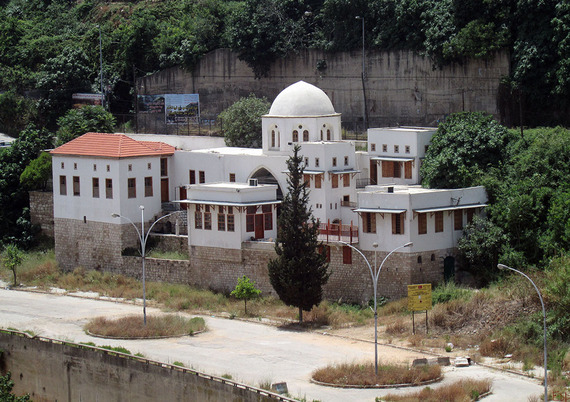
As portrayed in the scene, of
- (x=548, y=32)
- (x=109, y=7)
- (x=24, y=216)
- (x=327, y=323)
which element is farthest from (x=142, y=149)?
(x=109, y=7)

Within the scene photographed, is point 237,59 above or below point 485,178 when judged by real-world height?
above

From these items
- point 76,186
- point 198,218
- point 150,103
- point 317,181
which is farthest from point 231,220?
point 150,103

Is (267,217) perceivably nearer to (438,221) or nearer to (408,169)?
A: (408,169)

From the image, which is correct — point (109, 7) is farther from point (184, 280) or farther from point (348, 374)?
point (348, 374)

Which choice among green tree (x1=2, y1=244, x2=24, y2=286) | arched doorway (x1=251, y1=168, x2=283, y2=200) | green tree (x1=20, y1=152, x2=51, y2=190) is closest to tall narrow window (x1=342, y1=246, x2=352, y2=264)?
arched doorway (x1=251, y1=168, x2=283, y2=200)

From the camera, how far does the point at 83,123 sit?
247 feet

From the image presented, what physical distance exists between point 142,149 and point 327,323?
1658cm

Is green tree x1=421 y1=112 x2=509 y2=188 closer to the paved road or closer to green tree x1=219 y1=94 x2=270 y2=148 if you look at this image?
the paved road

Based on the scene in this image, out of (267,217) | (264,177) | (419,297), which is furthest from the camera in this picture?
(264,177)

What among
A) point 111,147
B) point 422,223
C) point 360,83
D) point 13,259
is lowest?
point 13,259

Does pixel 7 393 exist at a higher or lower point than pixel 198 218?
lower

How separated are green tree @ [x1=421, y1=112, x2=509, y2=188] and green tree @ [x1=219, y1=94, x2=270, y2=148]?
525 inches

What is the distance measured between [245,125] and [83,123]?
35.4 ft

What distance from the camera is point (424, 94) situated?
7262cm
